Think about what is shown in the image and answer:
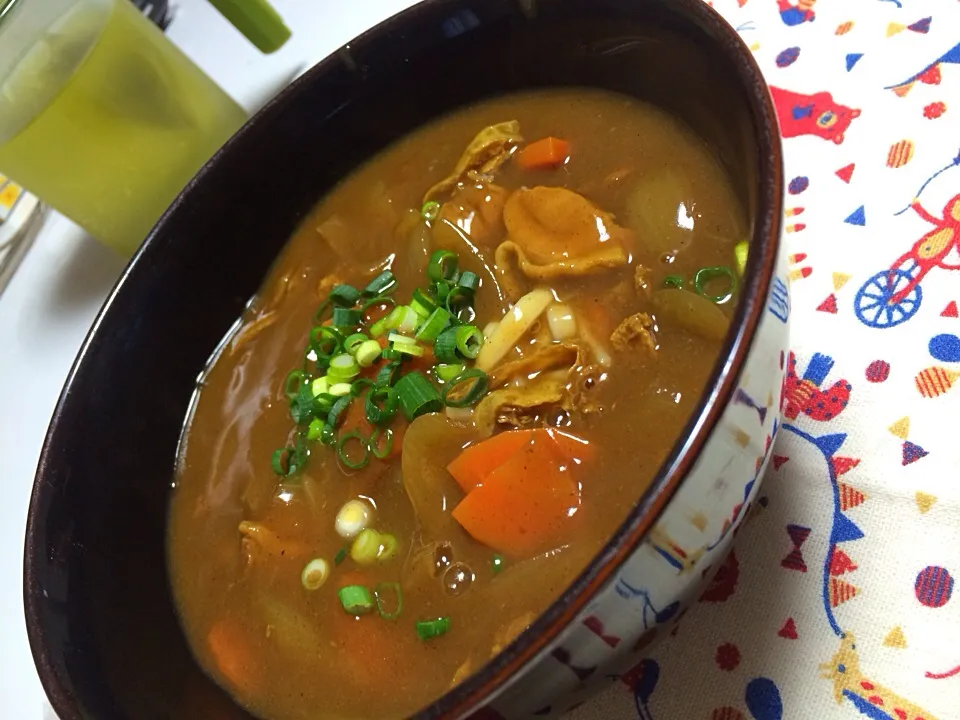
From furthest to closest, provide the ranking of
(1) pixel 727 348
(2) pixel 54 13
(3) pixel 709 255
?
(2) pixel 54 13 → (3) pixel 709 255 → (1) pixel 727 348

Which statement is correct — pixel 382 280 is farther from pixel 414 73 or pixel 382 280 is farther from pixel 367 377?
pixel 414 73

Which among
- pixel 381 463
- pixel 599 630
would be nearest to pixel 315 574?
pixel 381 463

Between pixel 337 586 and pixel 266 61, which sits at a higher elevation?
pixel 266 61

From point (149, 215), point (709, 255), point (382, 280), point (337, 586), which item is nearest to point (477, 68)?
point (382, 280)

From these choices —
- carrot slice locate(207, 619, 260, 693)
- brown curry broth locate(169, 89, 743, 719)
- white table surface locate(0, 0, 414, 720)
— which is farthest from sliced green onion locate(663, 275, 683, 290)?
white table surface locate(0, 0, 414, 720)

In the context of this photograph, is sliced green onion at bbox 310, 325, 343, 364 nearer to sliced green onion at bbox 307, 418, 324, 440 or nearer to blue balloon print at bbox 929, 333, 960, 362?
sliced green onion at bbox 307, 418, 324, 440

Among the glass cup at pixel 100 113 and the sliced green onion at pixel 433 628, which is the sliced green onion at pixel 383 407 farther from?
the glass cup at pixel 100 113

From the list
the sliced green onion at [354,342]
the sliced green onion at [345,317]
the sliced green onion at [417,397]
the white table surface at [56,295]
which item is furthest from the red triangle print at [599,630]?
the white table surface at [56,295]

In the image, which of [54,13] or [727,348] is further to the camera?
[54,13]
